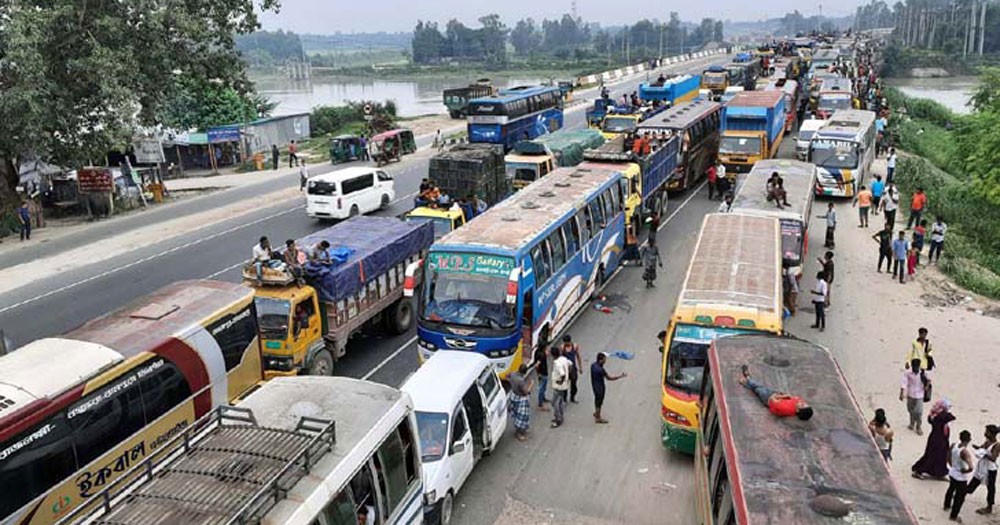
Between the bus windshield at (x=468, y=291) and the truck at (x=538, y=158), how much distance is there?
40.6ft

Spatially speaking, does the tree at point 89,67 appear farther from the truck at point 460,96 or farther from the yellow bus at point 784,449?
the truck at point 460,96

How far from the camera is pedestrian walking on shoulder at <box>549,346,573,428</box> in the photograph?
40.8 ft

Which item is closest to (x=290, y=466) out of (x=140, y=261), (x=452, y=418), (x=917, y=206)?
(x=452, y=418)

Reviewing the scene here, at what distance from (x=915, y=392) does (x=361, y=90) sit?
121896 mm

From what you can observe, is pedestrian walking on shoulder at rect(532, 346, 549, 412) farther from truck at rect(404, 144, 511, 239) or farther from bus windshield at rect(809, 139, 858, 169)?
bus windshield at rect(809, 139, 858, 169)

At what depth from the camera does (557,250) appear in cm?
1545

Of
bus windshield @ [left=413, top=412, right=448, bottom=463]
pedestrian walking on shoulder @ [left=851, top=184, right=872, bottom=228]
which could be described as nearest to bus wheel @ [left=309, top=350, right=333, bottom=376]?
bus windshield @ [left=413, top=412, right=448, bottom=463]

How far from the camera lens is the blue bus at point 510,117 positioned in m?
36.8

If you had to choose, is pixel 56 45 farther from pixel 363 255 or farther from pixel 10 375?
pixel 10 375

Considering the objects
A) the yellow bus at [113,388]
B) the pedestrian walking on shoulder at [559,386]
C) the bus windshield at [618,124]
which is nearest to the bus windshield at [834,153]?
the bus windshield at [618,124]

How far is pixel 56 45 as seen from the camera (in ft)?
69.4

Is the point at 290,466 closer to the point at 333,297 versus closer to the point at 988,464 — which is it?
the point at 333,297

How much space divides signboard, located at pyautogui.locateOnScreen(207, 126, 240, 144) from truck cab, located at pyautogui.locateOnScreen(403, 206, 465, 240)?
89.0 ft

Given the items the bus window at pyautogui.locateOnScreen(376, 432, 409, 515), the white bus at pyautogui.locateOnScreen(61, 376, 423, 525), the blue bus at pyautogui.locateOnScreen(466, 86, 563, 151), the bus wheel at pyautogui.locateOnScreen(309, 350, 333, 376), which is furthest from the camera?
the blue bus at pyautogui.locateOnScreen(466, 86, 563, 151)
